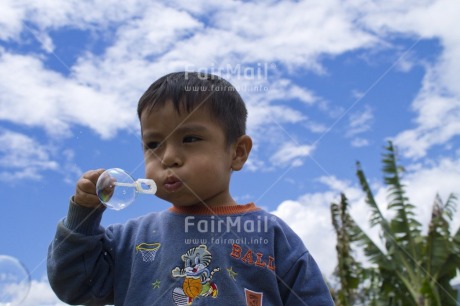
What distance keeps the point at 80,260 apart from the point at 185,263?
0.32m

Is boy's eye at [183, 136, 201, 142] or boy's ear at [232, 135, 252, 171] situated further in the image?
boy's ear at [232, 135, 252, 171]

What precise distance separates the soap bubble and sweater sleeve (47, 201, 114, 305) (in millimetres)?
70

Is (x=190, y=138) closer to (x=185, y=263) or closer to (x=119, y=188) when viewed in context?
(x=119, y=188)

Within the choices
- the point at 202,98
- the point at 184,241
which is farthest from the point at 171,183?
the point at 202,98

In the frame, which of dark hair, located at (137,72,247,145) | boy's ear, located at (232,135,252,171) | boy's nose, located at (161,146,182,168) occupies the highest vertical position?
dark hair, located at (137,72,247,145)

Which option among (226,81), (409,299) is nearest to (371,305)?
(409,299)

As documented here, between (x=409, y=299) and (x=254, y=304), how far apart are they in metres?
6.84

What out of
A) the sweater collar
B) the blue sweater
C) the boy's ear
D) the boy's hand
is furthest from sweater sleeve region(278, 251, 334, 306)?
the boy's hand

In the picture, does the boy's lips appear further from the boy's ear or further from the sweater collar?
the boy's ear

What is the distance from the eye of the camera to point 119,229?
1839 mm

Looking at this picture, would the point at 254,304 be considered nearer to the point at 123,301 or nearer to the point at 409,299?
the point at 123,301

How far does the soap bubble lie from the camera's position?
156cm

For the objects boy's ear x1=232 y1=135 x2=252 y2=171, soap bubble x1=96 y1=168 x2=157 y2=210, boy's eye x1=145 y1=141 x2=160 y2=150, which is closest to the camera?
soap bubble x1=96 y1=168 x2=157 y2=210

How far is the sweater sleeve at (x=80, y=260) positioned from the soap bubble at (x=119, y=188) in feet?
0.23
